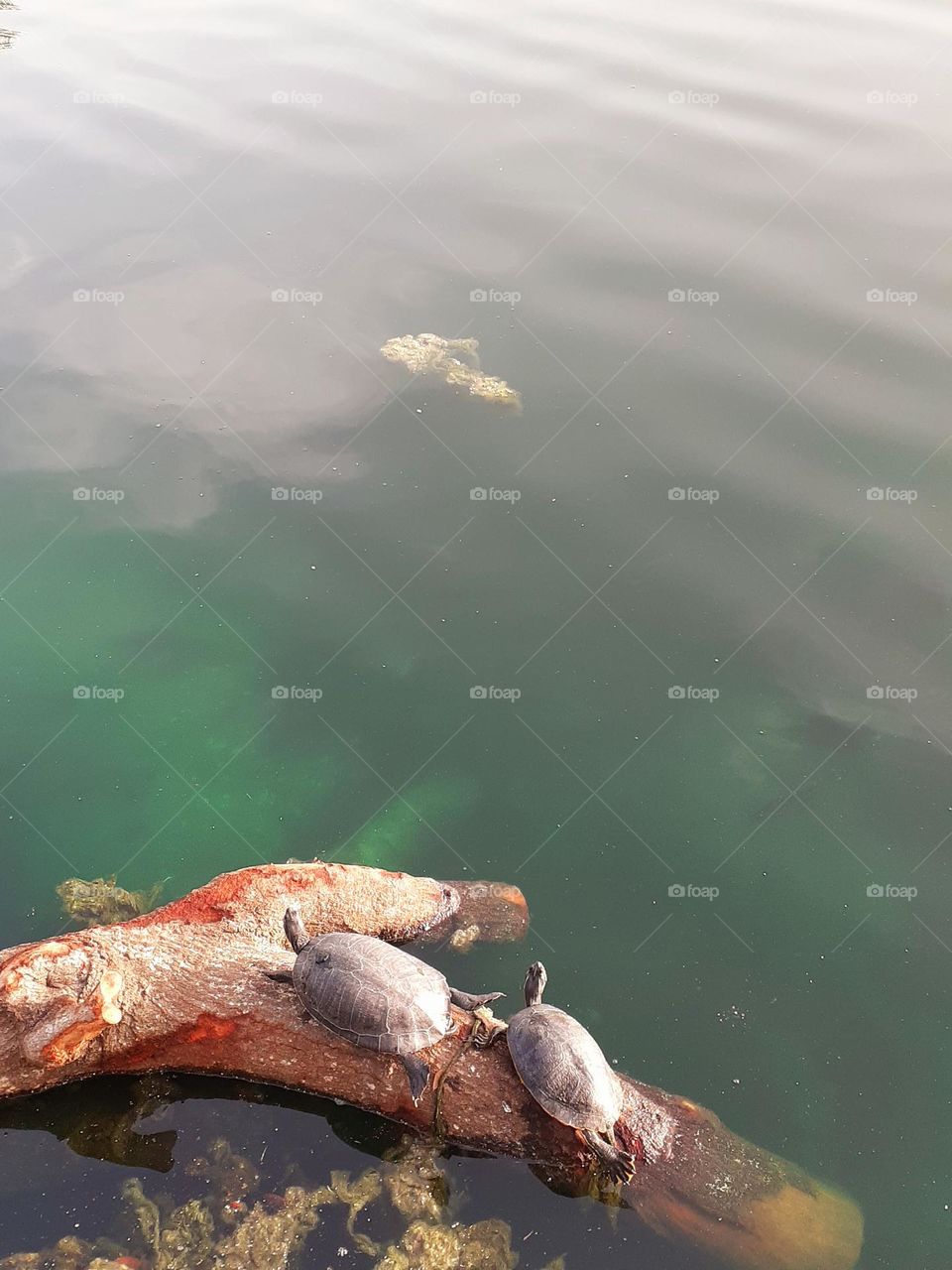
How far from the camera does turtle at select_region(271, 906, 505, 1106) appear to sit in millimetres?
6602

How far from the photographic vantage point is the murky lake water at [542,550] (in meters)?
7.98

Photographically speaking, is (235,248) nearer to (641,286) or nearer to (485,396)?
(485,396)

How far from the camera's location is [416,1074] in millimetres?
6707

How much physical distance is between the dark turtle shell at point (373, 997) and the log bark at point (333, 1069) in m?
0.28

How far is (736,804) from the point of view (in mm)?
9406

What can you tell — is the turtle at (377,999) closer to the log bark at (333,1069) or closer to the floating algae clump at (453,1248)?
the log bark at (333,1069)

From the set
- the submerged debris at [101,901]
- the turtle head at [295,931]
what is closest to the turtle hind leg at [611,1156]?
the turtle head at [295,931]

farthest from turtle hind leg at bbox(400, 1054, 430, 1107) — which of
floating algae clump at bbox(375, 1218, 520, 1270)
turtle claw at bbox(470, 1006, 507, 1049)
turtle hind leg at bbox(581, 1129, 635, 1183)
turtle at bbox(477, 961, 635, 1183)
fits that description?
turtle hind leg at bbox(581, 1129, 635, 1183)

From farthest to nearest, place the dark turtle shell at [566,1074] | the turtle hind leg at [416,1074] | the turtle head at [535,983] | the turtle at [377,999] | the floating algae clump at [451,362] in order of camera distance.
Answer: the floating algae clump at [451,362]
the turtle head at [535,983]
the turtle hind leg at [416,1074]
the turtle at [377,999]
the dark turtle shell at [566,1074]

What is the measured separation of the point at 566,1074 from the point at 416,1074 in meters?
1.12

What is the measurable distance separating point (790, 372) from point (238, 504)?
8180 mm

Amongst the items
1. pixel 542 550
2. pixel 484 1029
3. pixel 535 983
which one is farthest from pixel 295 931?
pixel 542 550

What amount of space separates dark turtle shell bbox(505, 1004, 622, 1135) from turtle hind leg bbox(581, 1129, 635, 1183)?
87 mm

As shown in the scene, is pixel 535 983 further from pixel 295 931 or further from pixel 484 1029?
pixel 295 931
